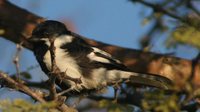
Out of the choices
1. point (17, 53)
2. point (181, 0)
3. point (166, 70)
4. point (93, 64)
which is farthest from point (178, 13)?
point (166, 70)

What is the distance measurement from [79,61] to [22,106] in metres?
1.66

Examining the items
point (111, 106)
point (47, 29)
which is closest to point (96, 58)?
point (47, 29)

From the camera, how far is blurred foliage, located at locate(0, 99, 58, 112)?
117 inches

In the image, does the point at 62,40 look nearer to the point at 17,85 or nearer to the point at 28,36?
the point at 28,36

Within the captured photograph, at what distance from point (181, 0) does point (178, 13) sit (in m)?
0.07

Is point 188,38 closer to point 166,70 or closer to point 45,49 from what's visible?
point 45,49

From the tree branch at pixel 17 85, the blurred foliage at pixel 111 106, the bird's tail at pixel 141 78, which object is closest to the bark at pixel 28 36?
the bird's tail at pixel 141 78

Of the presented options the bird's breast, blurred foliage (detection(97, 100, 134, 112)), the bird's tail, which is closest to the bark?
the bird's tail

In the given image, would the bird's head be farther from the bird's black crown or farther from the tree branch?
the tree branch

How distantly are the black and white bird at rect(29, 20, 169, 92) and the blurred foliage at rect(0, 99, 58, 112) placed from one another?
1.46m

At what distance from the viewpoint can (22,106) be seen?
2.98 m

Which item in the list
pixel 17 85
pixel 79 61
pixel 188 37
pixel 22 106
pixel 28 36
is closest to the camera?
pixel 188 37

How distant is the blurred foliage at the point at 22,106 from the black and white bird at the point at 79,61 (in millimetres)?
1463

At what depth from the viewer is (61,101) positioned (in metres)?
3.47
